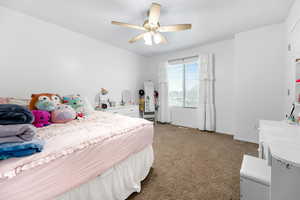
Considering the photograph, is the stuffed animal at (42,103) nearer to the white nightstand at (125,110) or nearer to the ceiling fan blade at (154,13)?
the white nightstand at (125,110)

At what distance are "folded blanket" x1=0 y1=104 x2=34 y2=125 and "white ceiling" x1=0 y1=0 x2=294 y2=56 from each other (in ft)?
5.86

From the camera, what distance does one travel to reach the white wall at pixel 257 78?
8.07ft

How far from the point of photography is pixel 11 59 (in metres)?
2.01

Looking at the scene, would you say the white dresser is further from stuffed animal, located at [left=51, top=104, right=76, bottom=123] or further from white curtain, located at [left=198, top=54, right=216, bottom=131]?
white curtain, located at [left=198, top=54, right=216, bottom=131]

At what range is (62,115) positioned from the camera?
5.51ft

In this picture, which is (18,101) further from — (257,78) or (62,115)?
(257,78)

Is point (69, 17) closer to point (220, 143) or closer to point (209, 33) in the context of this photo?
point (209, 33)

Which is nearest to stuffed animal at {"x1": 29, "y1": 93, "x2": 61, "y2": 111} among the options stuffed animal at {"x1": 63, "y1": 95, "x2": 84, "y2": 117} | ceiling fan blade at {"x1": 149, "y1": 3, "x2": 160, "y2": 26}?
stuffed animal at {"x1": 63, "y1": 95, "x2": 84, "y2": 117}

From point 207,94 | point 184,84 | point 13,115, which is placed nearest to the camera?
point 13,115

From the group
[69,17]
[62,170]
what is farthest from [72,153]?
[69,17]

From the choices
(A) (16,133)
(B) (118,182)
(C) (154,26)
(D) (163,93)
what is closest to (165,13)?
(C) (154,26)

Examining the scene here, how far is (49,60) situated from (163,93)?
319cm

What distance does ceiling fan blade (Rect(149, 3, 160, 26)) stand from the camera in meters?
1.59

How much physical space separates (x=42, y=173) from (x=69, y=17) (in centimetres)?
257
